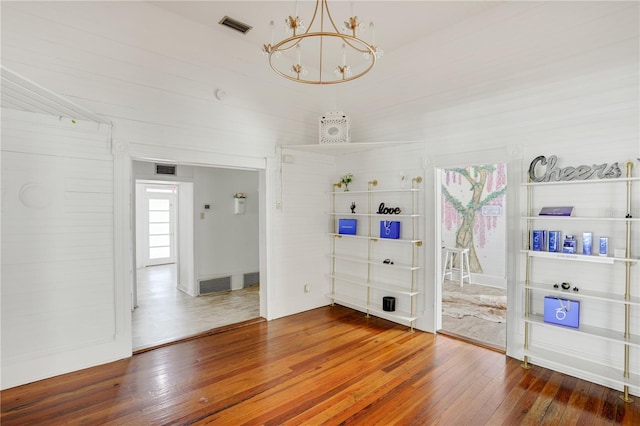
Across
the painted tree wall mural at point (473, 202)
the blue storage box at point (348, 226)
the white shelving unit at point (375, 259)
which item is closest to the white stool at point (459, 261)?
the painted tree wall mural at point (473, 202)

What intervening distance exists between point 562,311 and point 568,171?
1.36m

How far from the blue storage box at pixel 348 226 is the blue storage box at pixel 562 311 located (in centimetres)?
260

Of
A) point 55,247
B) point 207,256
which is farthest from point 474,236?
point 55,247

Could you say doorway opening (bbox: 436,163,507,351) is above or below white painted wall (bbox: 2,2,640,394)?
below

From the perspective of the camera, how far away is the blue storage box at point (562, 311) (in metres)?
3.11

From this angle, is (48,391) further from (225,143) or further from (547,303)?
(547,303)

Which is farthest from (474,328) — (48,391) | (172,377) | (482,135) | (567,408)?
(48,391)

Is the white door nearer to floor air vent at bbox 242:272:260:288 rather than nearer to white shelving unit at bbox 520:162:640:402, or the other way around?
floor air vent at bbox 242:272:260:288

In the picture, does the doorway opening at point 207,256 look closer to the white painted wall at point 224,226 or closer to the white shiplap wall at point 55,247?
the white painted wall at point 224,226

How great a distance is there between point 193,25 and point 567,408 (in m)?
5.37

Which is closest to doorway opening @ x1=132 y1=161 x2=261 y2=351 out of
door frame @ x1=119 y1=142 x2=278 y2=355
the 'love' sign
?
door frame @ x1=119 y1=142 x2=278 y2=355

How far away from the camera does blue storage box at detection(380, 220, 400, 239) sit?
4.59m

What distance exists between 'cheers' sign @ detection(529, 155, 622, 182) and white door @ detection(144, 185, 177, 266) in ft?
28.4

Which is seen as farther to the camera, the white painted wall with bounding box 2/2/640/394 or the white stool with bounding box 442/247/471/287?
the white stool with bounding box 442/247/471/287
